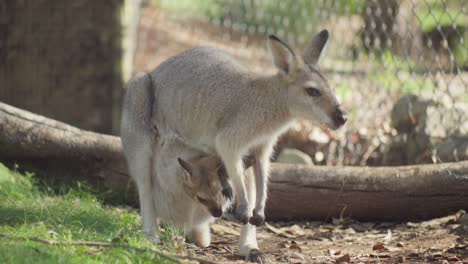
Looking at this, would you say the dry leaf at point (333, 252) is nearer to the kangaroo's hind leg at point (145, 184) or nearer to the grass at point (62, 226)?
the grass at point (62, 226)

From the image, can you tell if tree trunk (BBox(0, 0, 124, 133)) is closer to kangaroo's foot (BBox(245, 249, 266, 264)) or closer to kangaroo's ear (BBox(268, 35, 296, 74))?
kangaroo's ear (BBox(268, 35, 296, 74))

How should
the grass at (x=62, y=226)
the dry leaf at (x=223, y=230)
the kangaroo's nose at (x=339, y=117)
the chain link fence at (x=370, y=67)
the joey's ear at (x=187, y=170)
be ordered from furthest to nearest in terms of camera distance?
the chain link fence at (x=370, y=67), the dry leaf at (x=223, y=230), the joey's ear at (x=187, y=170), the kangaroo's nose at (x=339, y=117), the grass at (x=62, y=226)

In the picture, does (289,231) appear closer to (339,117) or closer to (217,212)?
(217,212)

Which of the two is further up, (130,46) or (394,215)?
(130,46)

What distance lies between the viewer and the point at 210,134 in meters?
Answer: 6.06

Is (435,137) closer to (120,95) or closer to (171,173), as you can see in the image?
(171,173)

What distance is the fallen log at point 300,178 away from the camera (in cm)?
657

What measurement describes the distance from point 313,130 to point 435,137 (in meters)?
1.81

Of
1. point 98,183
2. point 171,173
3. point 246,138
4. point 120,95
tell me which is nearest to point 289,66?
point 246,138

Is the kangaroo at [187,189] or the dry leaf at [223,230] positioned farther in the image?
the dry leaf at [223,230]

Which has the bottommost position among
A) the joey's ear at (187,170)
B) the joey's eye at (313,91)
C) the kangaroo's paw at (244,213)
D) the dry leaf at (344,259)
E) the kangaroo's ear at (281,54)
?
the dry leaf at (344,259)

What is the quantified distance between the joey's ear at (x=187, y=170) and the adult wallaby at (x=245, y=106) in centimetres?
25

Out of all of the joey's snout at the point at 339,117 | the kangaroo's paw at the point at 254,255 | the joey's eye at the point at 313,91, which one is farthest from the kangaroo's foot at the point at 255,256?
the joey's eye at the point at 313,91

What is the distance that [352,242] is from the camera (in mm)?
6242
